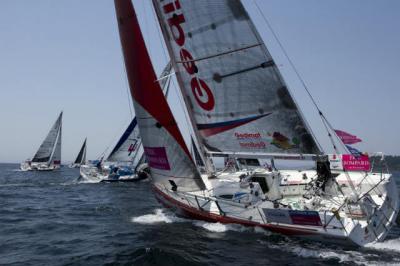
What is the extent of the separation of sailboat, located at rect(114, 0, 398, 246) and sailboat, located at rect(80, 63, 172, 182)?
71.8 ft

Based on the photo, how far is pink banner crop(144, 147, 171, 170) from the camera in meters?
14.1

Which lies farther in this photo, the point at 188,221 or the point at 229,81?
the point at 188,221

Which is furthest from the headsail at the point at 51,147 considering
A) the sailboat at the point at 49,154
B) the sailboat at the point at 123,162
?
the sailboat at the point at 123,162

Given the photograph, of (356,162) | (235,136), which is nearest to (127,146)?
(235,136)

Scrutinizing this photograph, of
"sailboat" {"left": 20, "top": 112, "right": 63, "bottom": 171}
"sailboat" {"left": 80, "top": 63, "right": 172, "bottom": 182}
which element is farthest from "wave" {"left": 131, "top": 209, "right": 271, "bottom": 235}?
"sailboat" {"left": 20, "top": 112, "right": 63, "bottom": 171}

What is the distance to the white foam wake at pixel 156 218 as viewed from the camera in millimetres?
14359

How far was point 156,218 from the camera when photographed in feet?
49.7

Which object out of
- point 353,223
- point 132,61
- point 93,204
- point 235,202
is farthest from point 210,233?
point 93,204

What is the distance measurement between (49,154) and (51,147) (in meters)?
1.35

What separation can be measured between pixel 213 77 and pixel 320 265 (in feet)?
24.2

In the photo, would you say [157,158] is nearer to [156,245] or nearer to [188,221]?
[188,221]

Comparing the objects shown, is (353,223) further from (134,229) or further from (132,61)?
(132,61)

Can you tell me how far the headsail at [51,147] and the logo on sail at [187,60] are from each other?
2279 inches

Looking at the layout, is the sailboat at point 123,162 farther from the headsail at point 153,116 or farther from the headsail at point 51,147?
the headsail at point 51,147
